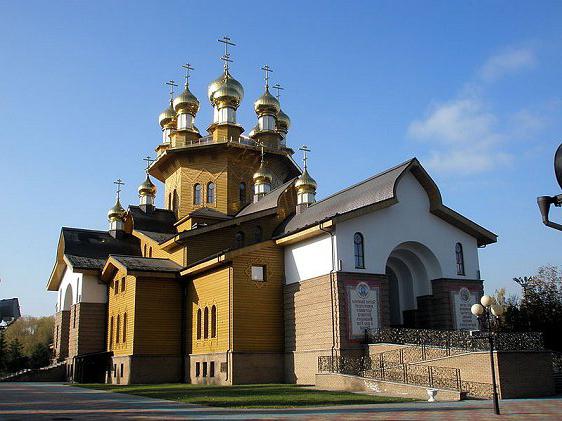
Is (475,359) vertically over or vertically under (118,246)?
under

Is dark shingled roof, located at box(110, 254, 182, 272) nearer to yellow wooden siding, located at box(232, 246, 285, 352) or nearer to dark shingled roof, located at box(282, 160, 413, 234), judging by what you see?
yellow wooden siding, located at box(232, 246, 285, 352)

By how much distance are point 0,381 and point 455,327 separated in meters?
25.2

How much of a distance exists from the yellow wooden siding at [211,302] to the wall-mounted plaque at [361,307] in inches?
204

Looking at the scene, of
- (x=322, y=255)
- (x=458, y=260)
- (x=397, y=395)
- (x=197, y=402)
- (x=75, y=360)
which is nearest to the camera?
(x=197, y=402)

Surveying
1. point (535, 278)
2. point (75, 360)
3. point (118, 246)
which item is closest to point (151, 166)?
point (118, 246)

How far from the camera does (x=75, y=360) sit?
108ft

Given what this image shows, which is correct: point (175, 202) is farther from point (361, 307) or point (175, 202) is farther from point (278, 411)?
point (278, 411)

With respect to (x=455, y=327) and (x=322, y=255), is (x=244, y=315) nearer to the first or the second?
(x=322, y=255)

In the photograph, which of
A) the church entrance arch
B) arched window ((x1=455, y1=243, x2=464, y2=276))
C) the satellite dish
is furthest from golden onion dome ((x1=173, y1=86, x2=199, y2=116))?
the satellite dish

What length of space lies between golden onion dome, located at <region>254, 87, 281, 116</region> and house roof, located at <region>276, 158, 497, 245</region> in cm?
1367

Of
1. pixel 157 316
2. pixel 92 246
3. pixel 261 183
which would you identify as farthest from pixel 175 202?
pixel 157 316

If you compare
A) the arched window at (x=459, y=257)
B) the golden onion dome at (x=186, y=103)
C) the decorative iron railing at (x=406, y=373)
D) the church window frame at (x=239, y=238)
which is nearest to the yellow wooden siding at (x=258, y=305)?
the decorative iron railing at (x=406, y=373)

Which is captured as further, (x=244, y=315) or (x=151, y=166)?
(x=151, y=166)

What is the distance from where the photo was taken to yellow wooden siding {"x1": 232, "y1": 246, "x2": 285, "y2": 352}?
2492 cm
